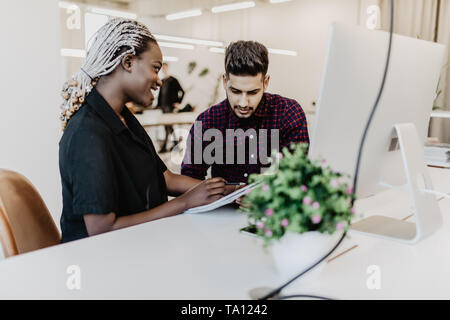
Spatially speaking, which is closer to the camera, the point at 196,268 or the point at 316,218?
the point at 316,218

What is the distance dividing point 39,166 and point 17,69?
1.92 ft

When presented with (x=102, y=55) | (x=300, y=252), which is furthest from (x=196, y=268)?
(x=102, y=55)

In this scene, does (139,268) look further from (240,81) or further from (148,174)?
(240,81)

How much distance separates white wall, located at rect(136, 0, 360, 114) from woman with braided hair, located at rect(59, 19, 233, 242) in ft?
9.32

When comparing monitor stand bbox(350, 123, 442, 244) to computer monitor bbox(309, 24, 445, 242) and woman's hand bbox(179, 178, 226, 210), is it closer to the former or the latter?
computer monitor bbox(309, 24, 445, 242)

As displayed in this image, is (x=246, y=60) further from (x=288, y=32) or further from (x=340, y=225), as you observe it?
(x=288, y=32)

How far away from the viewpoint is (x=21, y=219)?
1025 mm

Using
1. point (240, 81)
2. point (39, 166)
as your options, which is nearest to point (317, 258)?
point (240, 81)

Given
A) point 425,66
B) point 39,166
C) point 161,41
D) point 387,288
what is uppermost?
point 161,41

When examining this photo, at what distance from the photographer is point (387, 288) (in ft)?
2.45

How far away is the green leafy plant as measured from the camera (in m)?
0.63

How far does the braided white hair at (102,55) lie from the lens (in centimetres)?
123

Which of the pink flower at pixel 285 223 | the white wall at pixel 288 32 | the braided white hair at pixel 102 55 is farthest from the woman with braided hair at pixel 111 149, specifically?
the white wall at pixel 288 32

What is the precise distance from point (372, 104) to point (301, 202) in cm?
39
